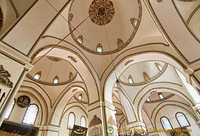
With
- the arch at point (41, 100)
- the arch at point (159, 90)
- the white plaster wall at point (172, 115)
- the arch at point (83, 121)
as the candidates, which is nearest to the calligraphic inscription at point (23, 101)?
the arch at point (41, 100)

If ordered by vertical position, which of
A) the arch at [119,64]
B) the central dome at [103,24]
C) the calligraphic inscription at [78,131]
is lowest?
the calligraphic inscription at [78,131]

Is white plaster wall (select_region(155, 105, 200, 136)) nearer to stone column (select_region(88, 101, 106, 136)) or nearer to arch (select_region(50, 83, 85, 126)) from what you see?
arch (select_region(50, 83, 85, 126))

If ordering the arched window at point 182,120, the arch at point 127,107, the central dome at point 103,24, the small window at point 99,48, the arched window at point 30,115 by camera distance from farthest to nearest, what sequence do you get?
the arched window at point 182,120 → the arch at point 127,107 → the arched window at point 30,115 → the small window at point 99,48 → the central dome at point 103,24

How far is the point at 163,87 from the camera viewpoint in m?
9.89

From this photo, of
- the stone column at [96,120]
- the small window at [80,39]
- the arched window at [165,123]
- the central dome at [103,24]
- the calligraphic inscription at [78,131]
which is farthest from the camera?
the arched window at [165,123]

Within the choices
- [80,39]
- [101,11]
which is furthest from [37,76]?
[101,11]

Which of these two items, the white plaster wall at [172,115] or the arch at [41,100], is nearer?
the arch at [41,100]

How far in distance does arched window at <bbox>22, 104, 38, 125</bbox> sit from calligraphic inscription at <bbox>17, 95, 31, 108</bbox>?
0.45m

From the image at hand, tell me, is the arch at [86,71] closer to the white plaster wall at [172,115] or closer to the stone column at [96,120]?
the stone column at [96,120]

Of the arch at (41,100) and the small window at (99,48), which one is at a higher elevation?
the small window at (99,48)

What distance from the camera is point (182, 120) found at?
1276 cm

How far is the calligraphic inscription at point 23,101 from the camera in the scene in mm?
8906

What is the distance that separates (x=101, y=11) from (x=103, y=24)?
829 mm

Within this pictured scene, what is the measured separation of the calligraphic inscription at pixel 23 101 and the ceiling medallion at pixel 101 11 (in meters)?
8.42
